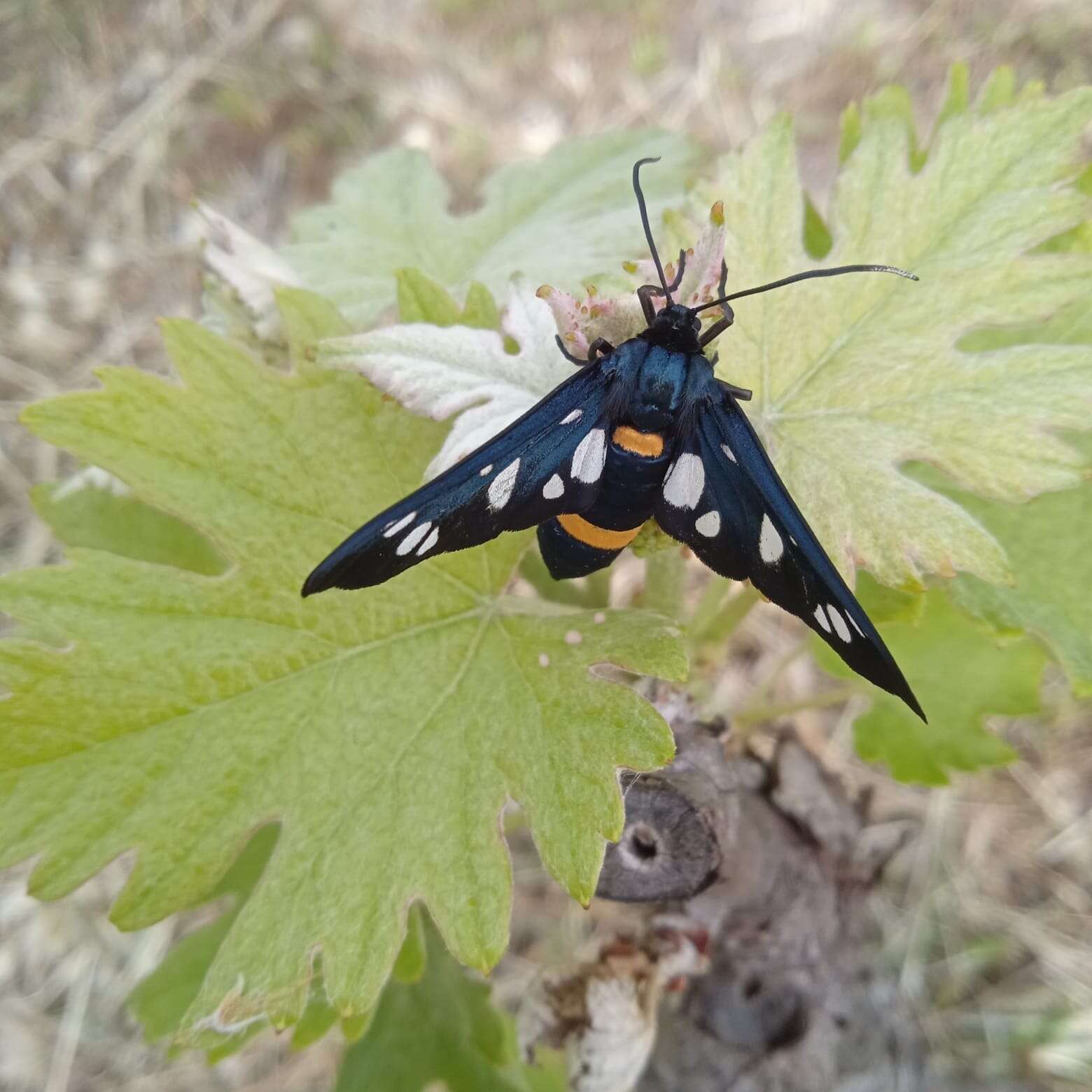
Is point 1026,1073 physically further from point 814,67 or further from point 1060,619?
point 814,67

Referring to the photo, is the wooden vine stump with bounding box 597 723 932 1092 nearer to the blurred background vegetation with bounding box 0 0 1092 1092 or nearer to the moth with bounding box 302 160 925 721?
the moth with bounding box 302 160 925 721

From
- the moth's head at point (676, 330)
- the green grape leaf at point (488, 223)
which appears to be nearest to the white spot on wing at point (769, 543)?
the moth's head at point (676, 330)

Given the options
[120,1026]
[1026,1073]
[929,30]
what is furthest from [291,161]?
[1026,1073]

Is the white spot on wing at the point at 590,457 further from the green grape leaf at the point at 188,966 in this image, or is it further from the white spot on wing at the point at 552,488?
→ the green grape leaf at the point at 188,966

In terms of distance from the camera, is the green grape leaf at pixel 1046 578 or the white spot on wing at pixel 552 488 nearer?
the white spot on wing at pixel 552 488

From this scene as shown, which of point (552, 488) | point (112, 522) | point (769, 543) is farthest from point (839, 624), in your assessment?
point (112, 522)

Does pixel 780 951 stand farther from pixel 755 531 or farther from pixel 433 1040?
pixel 755 531
